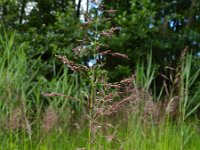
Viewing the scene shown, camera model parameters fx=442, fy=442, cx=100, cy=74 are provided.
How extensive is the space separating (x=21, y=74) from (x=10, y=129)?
615 millimetres

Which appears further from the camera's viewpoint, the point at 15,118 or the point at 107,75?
the point at 107,75

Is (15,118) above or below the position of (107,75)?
above

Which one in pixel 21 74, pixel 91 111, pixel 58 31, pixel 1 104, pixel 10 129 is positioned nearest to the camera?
pixel 91 111

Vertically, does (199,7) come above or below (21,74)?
above

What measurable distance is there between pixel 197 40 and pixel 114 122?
488cm

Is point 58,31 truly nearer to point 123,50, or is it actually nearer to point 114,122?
point 123,50

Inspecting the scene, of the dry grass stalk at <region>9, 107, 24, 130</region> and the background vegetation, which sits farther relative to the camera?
the background vegetation

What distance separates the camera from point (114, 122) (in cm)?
367

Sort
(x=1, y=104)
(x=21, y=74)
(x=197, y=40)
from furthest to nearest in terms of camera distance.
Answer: (x=197, y=40), (x=21, y=74), (x=1, y=104)

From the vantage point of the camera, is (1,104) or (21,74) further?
(21,74)

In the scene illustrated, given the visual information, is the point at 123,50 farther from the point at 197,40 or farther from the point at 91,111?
the point at 91,111

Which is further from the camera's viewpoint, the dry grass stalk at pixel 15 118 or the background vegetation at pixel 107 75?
the background vegetation at pixel 107 75

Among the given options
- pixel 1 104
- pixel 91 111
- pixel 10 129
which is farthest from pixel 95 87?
pixel 1 104

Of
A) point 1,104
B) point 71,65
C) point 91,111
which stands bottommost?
point 1,104
